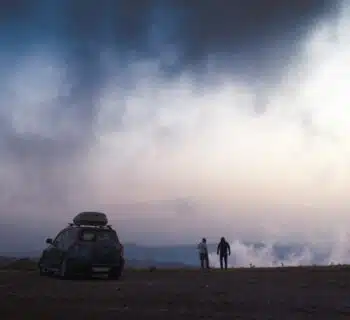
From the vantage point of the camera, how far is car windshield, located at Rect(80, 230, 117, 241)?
24.1 m

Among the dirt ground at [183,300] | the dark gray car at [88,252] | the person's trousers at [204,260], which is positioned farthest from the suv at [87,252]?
the person's trousers at [204,260]

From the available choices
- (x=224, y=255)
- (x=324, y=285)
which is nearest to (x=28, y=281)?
(x=324, y=285)

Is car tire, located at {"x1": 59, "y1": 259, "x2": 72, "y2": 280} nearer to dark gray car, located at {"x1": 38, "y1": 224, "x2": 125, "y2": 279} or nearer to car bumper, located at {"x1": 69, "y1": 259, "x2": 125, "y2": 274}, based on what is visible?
dark gray car, located at {"x1": 38, "y1": 224, "x2": 125, "y2": 279}

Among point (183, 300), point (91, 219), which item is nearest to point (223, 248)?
point (91, 219)

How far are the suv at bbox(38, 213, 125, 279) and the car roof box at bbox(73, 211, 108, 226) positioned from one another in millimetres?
971

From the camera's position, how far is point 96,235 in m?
24.3

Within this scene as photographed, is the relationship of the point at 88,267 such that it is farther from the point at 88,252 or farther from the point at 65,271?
the point at 65,271

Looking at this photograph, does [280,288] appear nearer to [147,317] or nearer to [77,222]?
[147,317]

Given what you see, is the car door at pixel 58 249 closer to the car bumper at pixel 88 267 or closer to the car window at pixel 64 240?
the car window at pixel 64 240

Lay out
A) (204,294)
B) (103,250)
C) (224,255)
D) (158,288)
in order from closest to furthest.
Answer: (204,294) → (158,288) → (103,250) → (224,255)

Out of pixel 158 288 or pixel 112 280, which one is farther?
pixel 112 280

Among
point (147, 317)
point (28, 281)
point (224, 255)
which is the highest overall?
point (224, 255)

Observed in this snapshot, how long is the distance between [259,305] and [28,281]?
34.5 feet

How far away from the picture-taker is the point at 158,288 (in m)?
18.9
